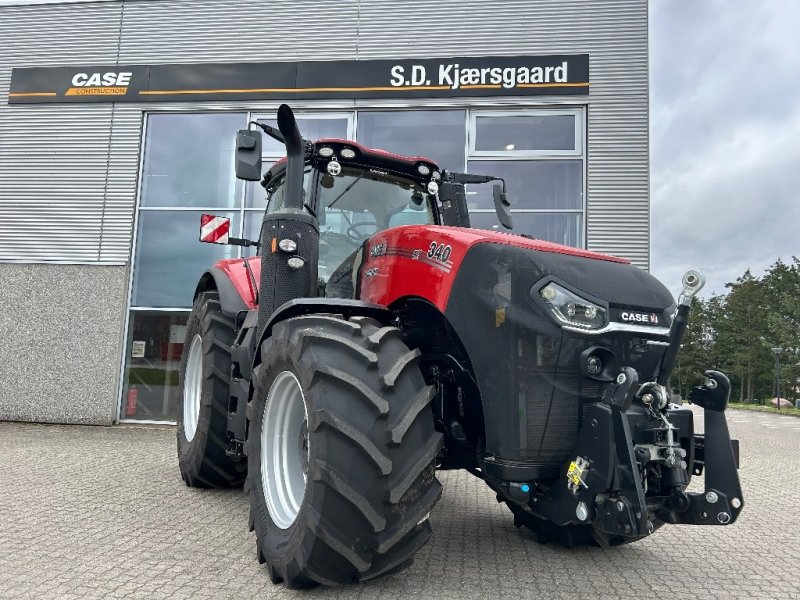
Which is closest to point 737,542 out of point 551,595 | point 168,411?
point 551,595

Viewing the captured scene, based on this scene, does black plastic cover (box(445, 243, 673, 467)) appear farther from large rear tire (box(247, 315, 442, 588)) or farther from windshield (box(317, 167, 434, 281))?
windshield (box(317, 167, 434, 281))

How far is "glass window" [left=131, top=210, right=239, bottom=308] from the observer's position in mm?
9367

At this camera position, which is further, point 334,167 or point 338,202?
point 338,202

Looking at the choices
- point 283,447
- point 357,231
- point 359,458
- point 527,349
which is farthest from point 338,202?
point 359,458

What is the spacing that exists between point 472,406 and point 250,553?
1.50 metres

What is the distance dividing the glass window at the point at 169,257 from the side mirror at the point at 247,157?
5.71 meters

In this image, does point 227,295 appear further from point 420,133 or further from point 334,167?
point 420,133

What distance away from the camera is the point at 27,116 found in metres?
9.78

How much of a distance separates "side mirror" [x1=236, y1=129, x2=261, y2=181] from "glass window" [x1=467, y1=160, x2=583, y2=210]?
5.52m

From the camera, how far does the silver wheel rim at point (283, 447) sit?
126 inches

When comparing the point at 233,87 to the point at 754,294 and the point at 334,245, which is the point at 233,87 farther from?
the point at 754,294

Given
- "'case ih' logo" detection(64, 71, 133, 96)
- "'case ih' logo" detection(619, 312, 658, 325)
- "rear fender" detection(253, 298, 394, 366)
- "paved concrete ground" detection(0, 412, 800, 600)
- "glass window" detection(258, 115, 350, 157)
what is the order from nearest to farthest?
"'case ih' logo" detection(619, 312, 658, 325)
"paved concrete ground" detection(0, 412, 800, 600)
"rear fender" detection(253, 298, 394, 366)
"glass window" detection(258, 115, 350, 157)
"'case ih' logo" detection(64, 71, 133, 96)

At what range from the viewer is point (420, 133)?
9109 mm

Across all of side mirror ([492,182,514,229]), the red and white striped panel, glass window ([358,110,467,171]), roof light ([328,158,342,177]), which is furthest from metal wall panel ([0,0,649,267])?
roof light ([328,158,342,177])
